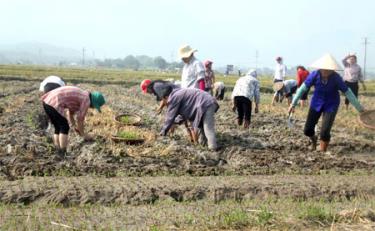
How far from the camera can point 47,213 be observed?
409 centimetres

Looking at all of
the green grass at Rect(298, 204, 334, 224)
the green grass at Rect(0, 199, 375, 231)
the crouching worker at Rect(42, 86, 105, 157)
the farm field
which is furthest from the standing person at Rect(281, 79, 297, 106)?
the green grass at Rect(298, 204, 334, 224)

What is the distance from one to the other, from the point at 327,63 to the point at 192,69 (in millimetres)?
2234

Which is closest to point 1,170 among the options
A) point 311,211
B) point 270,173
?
point 270,173

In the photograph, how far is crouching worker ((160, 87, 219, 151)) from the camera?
733cm

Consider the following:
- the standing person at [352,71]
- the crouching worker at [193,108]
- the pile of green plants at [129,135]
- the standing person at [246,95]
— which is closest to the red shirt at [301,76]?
the standing person at [352,71]

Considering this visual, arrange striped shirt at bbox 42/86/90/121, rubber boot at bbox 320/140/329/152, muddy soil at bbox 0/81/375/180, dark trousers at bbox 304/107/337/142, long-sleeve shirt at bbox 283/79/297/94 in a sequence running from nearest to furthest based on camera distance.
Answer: muddy soil at bbox 0/81/375/180 → striped shirt at bbox 42/86/90/121 → dark trousers at bbox 304/107/337/142 → rubber boot at bbox 320/140/329/152 → long-sleeve shirt at bbox 283/79/297/94

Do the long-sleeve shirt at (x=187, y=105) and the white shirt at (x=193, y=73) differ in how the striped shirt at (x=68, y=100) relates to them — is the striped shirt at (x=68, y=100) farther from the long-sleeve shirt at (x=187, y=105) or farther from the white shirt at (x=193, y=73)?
the white shirt at (x=193, y=73)

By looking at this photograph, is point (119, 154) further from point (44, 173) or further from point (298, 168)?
point (298, 168)

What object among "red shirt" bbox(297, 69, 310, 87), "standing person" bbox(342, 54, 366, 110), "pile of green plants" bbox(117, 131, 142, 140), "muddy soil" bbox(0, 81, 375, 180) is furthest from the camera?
"red shirt" bbox(297, 69, 310, 87)

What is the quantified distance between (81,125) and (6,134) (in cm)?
162

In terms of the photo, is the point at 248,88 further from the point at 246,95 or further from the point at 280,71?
the point at 280,71

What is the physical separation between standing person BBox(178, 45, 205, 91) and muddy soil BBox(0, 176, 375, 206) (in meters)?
2.83

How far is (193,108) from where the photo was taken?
7.40m

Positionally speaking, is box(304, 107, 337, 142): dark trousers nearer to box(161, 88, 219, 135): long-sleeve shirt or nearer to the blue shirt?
the blue shirt
